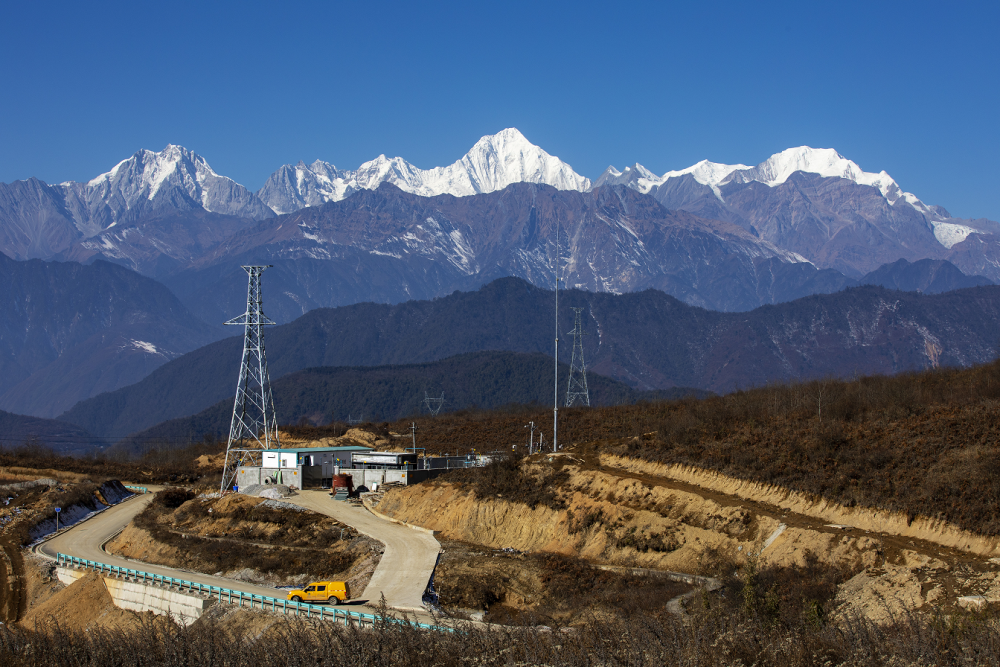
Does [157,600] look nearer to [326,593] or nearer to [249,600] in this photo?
[249,600]

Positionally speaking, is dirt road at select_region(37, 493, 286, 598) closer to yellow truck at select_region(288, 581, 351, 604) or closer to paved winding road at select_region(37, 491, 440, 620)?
paved winding road at select_region(37, 491, 440, 620)

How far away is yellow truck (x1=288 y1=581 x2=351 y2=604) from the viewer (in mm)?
43219

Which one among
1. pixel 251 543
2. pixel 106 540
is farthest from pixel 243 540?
pixel 106 540

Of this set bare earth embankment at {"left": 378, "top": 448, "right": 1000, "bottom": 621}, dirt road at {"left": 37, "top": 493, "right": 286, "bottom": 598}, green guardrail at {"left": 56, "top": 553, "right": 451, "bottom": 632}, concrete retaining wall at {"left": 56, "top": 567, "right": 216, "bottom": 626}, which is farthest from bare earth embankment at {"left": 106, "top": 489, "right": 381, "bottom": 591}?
bare earth embankment at {"left": 378, "top": 448, "right": 1000, "bottom": 621}

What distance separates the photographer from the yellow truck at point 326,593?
142ft

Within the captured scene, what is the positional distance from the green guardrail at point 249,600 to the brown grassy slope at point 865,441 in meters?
23.8

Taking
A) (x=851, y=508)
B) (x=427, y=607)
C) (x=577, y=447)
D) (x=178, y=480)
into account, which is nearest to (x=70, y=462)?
(x=178, y=480)

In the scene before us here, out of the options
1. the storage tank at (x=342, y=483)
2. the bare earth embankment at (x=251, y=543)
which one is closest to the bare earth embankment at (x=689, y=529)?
the bare earth embankment at (x=251, y=543)

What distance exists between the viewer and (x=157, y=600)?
49562mm

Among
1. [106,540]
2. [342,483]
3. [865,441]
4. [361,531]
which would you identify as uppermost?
[865,441]

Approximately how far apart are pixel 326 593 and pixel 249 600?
3.94 m

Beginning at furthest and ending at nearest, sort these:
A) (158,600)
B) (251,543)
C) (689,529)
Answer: (251,543) < (158,600) < (689,529)

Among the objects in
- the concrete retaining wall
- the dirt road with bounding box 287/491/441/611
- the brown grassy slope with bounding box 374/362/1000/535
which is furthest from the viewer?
the concrete retaining wall

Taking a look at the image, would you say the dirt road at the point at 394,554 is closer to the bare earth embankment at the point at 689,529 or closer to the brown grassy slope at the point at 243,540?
the brown grassy slope at the point at 243,540
